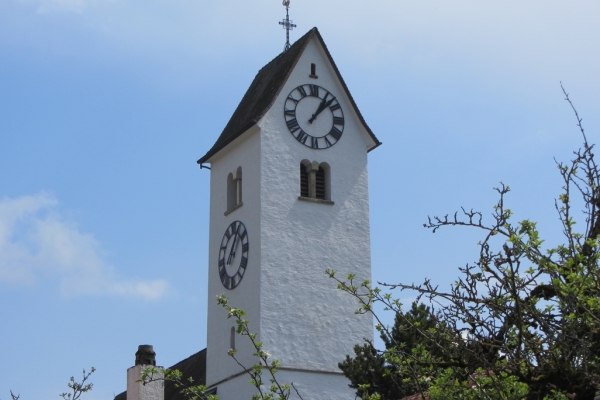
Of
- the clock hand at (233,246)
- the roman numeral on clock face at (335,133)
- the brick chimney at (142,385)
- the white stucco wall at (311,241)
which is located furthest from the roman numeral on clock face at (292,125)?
the brick chimney at (142,385)

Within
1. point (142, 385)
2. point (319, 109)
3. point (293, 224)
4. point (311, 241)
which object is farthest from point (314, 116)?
point (142, 385)

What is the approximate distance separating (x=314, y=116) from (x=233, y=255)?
3.66 m

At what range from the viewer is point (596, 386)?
27.4ft

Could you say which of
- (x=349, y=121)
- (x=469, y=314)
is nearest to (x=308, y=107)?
(x=349, y=121)

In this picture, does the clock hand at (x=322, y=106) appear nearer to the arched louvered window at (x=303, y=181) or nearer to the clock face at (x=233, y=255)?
the arched louvered window at (x=303, y=181)

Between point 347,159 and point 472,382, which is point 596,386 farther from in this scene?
point 347,159

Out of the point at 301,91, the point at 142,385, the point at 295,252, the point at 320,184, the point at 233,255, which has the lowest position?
the point at 142,385

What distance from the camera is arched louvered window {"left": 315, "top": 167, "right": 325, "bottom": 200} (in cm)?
2616

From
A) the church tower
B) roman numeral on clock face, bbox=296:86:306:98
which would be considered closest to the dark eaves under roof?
the church tower

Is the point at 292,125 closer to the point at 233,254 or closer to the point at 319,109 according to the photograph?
the point at 319,109

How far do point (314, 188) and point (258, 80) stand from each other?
4131 millimetres

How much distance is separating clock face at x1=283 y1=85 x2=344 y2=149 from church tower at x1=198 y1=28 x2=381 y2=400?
1.1 inches

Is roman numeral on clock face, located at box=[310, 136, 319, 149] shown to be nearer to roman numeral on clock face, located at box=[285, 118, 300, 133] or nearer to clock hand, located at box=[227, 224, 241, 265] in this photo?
roman numeral on clock face, located at box=[285, 118, 300, 133]

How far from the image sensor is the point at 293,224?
995 inches
